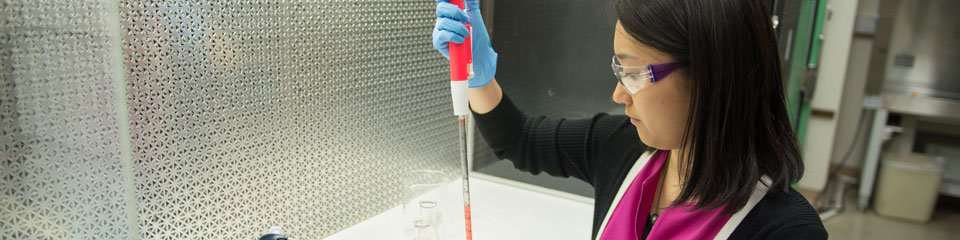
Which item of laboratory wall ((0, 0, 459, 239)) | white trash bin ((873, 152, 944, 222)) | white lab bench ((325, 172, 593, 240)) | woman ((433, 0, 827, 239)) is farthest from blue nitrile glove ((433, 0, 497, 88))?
white trash bin ((873, 152, 944, 222))

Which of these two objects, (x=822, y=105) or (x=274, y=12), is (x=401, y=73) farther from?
(x=822, y=105)

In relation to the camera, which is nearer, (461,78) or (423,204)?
(461,78)

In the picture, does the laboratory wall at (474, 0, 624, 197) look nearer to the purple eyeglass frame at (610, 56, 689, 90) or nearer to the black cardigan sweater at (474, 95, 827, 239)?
the black cardigan sweater at (474, 95, 827, 239)

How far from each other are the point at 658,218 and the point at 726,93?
10.0 inches

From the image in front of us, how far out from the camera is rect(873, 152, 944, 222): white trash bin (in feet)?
10.3

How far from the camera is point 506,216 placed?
130 centimetres

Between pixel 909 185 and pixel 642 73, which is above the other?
pixel 642 73

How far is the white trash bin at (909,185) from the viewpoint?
315 centimetres

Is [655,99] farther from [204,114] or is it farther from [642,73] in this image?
[204,114]

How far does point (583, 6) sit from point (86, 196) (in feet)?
3.56

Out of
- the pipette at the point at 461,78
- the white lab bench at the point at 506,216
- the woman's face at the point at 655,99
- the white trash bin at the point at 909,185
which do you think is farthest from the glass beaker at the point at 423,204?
the white trash bin at the point at 909,185

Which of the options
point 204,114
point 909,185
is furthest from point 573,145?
point 909,185

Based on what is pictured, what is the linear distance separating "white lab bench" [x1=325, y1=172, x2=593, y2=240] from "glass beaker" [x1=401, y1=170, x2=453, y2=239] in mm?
25

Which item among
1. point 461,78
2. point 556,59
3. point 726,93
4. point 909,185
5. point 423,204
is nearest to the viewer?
point 726,93
